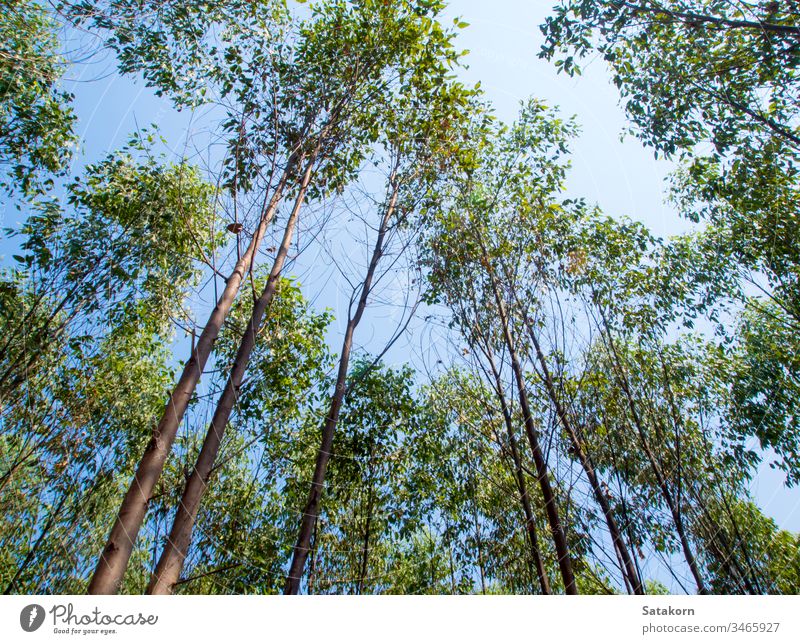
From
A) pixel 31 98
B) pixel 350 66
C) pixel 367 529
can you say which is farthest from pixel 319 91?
pixel 367 529

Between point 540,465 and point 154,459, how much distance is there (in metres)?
2.33

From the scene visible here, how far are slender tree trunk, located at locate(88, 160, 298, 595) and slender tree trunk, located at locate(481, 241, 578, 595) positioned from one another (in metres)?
1.94

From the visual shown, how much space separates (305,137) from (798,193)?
14.0 ft

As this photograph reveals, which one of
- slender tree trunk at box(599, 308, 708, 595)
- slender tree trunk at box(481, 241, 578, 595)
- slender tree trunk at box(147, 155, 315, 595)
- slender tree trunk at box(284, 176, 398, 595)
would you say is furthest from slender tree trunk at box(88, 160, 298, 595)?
slender tree trunk at box(599, 308, 708, 595)

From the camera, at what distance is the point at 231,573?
12.9ft

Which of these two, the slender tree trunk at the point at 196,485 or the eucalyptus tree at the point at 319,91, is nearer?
the slender tree trunk at the point at 196,485

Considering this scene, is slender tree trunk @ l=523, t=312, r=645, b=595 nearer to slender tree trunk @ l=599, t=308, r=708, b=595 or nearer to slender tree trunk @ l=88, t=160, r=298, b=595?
slender tree trunk @ l=599, t=308, r=708, b=595

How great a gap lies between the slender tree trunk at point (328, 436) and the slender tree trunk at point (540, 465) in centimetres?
90

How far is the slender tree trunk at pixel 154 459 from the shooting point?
1.84 m

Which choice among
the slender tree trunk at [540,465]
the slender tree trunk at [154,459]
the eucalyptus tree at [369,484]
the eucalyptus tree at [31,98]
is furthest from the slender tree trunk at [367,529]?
the eucalyptus tree at [31,98]

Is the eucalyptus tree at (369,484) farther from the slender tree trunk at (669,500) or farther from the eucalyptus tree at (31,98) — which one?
the eucalyptus tree at (31,98)

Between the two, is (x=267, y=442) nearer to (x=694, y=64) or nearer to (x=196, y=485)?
(x=196, y=485)

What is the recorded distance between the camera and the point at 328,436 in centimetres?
266
